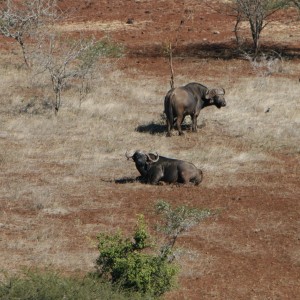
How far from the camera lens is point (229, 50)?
128 feet

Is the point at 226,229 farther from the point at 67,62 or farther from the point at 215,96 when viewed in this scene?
the point at 67,62

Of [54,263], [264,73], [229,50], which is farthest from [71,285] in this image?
[229,50]

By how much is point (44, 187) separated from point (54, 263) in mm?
4893

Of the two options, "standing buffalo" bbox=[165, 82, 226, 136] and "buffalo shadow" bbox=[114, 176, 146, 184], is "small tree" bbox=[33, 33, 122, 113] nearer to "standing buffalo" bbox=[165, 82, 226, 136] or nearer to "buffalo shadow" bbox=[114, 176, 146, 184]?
"standing buffalo" bbox=[165, 82, 226, 136]

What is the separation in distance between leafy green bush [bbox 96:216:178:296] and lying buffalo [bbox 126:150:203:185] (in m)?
6.42

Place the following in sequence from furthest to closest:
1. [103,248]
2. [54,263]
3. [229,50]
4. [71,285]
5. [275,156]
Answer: [229,50] → [275,156] → [54,263] → [103,248] → [71,285]

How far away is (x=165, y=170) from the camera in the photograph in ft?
66.9

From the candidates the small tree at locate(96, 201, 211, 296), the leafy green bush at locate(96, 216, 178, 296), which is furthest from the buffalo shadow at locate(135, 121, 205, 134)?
the leafy green bush at locate(96, 216, 178, 296)

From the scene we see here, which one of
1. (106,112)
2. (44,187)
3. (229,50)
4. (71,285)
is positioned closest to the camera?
(71,285)

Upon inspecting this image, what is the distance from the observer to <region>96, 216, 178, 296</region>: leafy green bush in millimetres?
13352

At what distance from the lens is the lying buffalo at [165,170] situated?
20188mm

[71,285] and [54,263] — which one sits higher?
[71,285]

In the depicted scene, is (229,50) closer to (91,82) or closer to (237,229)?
(91,82)

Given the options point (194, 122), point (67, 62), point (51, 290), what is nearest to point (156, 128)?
point (194, 122)
